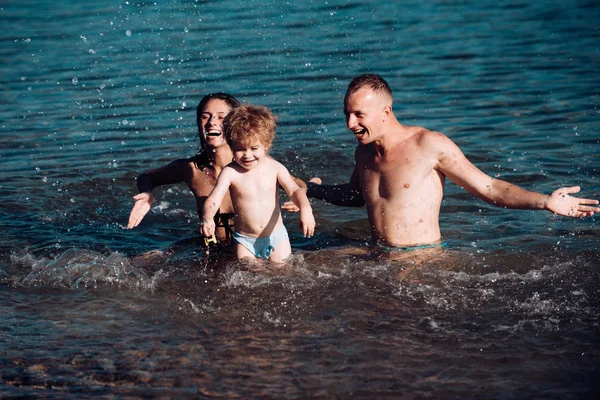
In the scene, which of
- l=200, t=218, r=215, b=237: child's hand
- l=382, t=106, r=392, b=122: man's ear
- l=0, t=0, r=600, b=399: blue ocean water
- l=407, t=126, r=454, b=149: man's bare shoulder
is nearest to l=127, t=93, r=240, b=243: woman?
l=0, t=0, r=600, b=399: blue ocean water

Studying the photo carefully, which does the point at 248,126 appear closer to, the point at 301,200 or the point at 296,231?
the point at 301,200

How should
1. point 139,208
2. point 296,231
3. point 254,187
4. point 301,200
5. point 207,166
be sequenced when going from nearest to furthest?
point 301,200, point 254,187, point 139,208, point 207,166, point 296,231

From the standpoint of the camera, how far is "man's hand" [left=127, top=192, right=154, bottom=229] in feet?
21.2

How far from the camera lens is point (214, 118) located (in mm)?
6766

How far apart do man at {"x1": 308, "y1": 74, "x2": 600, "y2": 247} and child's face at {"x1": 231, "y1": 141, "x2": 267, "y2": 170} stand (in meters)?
0.67

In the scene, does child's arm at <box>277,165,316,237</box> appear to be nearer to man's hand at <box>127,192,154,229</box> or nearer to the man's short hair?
the man's short hair

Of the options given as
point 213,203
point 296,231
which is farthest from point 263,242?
point 296,231

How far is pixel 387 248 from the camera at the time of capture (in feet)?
21.0

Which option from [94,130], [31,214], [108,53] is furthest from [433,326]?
[108,53]

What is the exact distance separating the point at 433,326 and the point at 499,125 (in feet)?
18.1

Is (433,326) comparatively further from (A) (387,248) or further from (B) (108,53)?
(B) (108,53)

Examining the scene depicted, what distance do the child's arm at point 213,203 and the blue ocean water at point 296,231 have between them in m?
0.50

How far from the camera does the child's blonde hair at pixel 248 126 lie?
19.6 feet

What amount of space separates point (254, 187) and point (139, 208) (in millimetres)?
931
